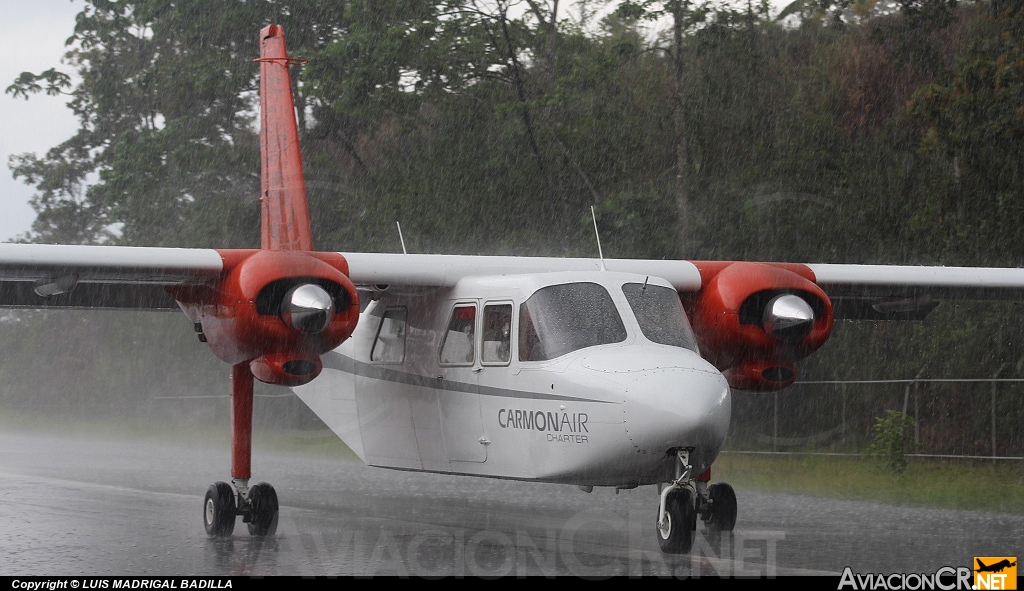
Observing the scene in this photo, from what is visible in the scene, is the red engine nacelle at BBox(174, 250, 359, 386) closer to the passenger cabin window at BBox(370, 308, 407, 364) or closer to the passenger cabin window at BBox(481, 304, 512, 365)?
the passenger cabin window at BBox(370, 308, 407, 364)

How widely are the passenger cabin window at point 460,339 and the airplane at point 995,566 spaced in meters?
4.19

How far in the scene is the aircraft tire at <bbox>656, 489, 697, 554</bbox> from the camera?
8.61m

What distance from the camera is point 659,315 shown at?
9.43 metres

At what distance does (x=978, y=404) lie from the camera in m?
18.2

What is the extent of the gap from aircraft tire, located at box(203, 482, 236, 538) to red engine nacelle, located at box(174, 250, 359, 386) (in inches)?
50.1

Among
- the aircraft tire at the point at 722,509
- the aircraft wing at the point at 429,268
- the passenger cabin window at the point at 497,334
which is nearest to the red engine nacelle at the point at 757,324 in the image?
the aircraft wing at the point at 429,268

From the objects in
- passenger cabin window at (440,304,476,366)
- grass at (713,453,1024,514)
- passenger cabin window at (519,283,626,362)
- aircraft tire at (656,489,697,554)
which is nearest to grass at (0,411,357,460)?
grass at (713,453,1024,514)

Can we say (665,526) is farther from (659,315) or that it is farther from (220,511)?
(220,511)

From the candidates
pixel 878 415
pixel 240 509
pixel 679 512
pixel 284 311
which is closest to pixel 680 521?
pixel 679 512

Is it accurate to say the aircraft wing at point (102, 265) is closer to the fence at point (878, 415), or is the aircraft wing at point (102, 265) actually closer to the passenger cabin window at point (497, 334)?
the passenger cabin window at point (497, 334)

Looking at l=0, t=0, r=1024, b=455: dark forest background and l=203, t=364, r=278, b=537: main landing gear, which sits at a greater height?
l=0, t=0, r=1024, b=455: dark forest background

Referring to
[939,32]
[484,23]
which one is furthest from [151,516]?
[939,32]

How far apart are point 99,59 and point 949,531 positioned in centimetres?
3094

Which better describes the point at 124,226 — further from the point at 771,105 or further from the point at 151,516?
the point at 151,516
